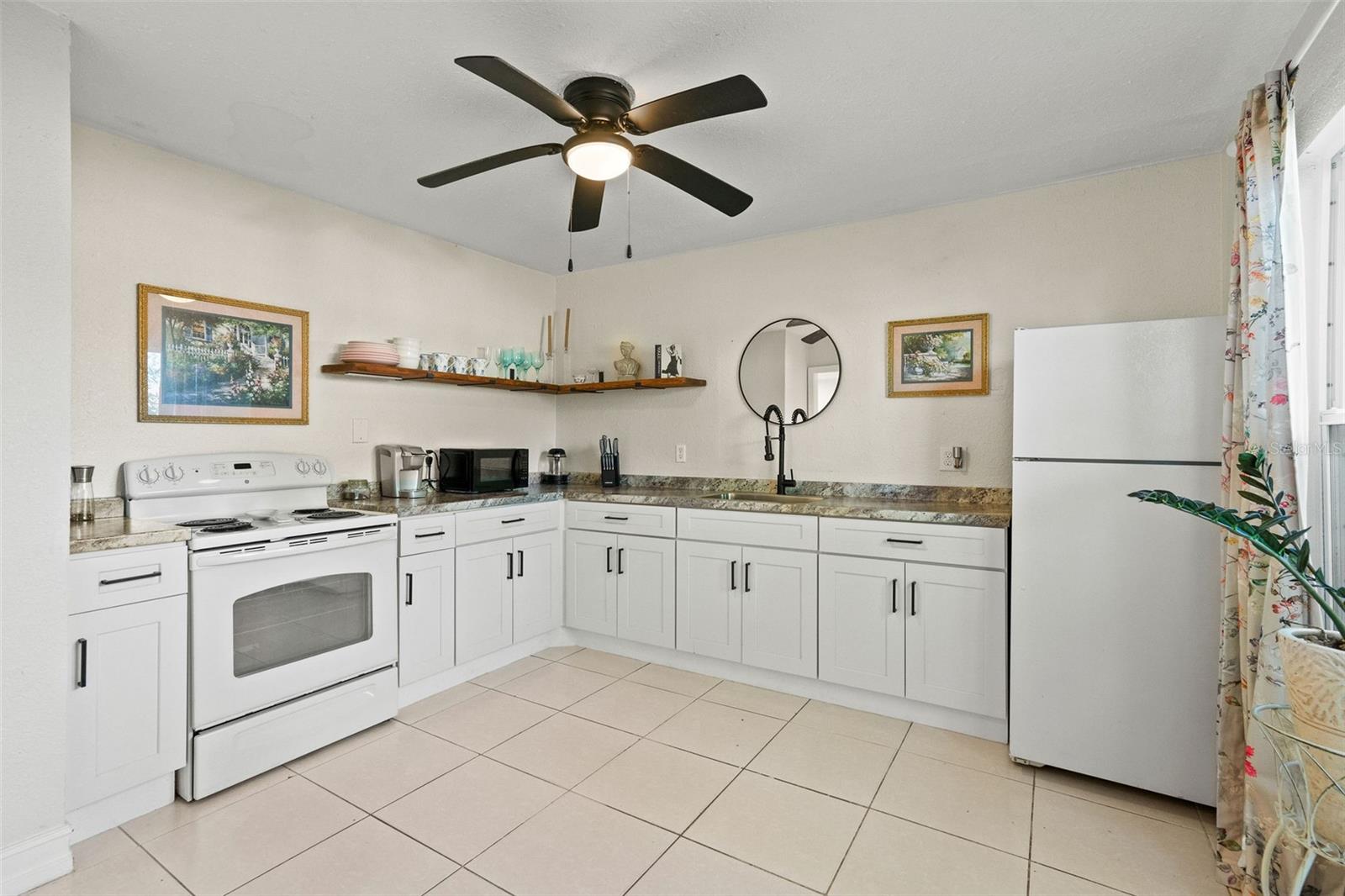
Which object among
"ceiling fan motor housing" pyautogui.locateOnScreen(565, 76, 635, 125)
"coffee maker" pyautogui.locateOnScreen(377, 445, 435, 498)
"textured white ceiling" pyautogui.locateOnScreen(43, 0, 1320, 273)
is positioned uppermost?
"textured white ceiling" pyautogui.locateOnScreen(43, 0, 1320, 273)

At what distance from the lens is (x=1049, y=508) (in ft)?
7.60

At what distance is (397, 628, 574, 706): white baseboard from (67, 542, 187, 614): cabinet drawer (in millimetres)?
1082

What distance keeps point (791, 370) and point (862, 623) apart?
1483mm

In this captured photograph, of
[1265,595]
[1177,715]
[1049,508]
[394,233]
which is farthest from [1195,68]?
[394,233]

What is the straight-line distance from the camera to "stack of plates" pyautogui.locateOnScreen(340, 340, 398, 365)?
3156 millimetres

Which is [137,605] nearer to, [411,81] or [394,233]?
[411,81]

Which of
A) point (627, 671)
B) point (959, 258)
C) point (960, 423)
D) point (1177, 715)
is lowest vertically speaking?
point (627, 671)

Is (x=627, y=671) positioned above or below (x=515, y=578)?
below

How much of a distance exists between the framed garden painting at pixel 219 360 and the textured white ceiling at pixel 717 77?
0.64 meters

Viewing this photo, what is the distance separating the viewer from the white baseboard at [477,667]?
9.61ft

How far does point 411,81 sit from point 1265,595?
118 inches

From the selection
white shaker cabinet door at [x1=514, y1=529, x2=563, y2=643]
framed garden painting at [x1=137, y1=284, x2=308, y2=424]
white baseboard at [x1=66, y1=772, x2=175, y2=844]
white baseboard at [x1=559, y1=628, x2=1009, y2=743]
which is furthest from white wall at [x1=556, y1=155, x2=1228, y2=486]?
white baseboard at [x1=66, y1=772, x2=175, y2=844]

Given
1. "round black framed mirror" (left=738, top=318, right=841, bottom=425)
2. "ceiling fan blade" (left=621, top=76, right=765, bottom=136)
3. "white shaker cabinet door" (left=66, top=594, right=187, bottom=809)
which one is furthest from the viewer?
"round black framed mirror" (left=738, top=318, right=841, bottom=425)

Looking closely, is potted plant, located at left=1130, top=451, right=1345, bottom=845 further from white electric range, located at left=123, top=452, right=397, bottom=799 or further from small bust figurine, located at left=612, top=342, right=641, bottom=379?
small bust figurine, located at left=612, top=342, right=641, bottom=379
